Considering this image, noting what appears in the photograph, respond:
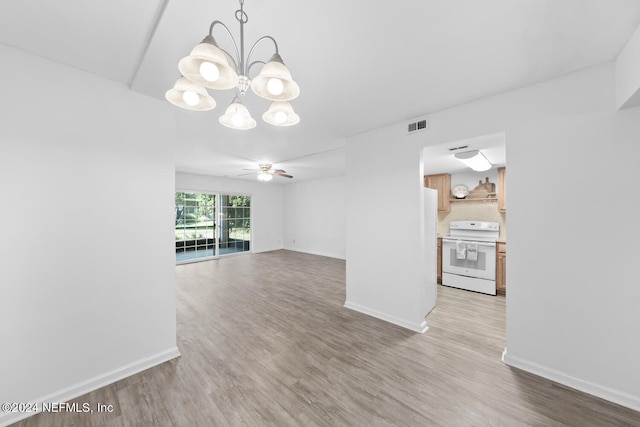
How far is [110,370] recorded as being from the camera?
6.44 ft

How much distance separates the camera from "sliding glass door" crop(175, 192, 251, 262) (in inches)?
271

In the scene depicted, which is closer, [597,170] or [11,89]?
[11,89]

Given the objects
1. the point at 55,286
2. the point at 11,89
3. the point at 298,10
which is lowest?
the point at 55,286

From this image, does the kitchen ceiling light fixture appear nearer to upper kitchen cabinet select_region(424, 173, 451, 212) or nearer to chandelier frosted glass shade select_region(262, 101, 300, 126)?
upper kitchen cabinet select_region(424, 173, 451, 212)

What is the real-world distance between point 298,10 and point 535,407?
3.22 metres

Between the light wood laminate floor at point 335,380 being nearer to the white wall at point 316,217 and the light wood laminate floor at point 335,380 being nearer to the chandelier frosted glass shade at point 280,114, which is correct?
the chandelier frosted glass shade at point 280,114

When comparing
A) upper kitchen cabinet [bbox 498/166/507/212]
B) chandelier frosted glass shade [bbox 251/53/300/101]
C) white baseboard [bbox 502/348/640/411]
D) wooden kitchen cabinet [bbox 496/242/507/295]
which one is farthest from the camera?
upper kitchen cabinet [bbox 498/166/507/212]

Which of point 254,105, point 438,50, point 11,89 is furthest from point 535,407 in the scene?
point 11,89

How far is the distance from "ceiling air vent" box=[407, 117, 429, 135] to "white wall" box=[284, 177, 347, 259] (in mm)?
4320

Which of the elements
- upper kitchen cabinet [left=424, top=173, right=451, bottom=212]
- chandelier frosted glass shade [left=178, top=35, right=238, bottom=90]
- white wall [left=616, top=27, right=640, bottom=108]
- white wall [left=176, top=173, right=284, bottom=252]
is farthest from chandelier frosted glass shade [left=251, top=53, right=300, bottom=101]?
white wall [left=176, top=173, right=284, bottom=252]

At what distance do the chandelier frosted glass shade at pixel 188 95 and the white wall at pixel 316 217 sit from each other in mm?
5906

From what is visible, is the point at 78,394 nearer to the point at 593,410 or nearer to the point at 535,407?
the point at 535,407

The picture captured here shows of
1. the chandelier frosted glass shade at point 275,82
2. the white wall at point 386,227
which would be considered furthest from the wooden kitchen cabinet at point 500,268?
the chandelier frosted glass shade at point 275,82

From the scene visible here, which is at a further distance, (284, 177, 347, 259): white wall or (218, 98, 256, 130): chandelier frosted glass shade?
(284, 177, 347, 259): white wall
